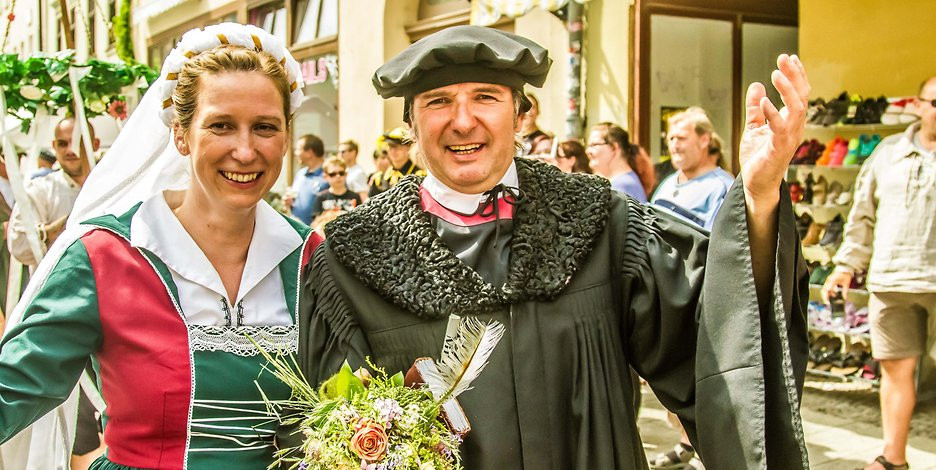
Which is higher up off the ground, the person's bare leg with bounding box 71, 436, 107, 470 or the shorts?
the shorts

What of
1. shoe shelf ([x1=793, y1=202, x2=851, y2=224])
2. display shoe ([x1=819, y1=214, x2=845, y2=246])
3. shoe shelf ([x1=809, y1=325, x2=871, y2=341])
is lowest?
shoe shelf ([x1=809, y1=325, x2=871, y2=341])

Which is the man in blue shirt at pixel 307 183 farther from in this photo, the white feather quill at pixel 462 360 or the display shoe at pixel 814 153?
the white feather quill at pixel 462 360

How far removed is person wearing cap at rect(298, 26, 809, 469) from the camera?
1830 mm

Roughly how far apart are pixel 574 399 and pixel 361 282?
536 mm

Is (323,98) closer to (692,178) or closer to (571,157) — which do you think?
(571,157)

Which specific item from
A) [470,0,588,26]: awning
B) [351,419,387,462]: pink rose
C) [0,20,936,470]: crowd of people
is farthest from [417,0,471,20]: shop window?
[351,419,387,462]: pink rose

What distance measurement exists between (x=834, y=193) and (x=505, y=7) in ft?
9.62

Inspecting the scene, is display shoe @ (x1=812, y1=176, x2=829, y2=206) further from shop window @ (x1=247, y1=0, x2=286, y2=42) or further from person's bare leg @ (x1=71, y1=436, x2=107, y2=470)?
shop window @ (x1=247, y1=0, x2=286, y2=42)

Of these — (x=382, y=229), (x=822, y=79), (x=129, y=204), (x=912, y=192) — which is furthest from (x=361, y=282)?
(x=822, y=79)

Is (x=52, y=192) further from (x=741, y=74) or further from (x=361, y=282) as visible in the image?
(x=741, y=74)

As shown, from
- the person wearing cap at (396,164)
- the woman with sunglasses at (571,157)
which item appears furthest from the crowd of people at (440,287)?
the person wearing cap at (396,164)

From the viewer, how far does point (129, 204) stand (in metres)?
2.65

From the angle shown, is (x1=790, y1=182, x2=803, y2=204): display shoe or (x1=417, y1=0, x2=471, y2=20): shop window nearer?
(x1=790, y1=182, x2=803, y2=204): display shoe

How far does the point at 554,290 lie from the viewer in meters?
2.00
